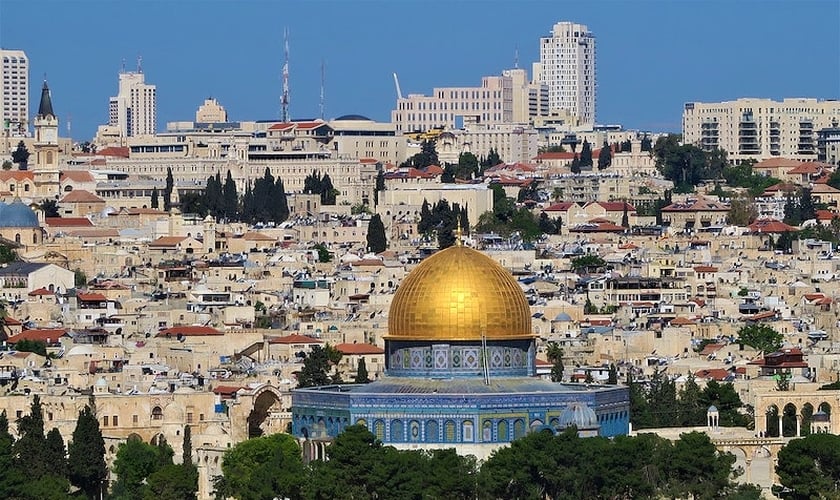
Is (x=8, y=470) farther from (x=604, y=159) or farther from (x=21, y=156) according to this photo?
(x=21, y=156)

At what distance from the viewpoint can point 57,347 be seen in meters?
77.1

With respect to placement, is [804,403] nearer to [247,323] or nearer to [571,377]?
[571,377]

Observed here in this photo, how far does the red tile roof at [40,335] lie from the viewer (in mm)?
78312

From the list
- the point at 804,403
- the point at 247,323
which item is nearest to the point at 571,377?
the point at 804,403

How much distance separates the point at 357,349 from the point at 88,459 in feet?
65.7

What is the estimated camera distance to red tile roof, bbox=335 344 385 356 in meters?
73.3

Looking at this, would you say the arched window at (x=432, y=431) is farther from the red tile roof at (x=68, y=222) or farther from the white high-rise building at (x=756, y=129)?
the white high-rise building at (x=756, y=129)

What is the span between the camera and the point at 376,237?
106 metres

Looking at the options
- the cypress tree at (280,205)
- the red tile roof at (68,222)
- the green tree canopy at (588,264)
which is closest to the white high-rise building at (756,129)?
the cypress tree at (280,205)

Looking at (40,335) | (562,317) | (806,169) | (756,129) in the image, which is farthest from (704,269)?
(756,129)

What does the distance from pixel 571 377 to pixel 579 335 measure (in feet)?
44.0

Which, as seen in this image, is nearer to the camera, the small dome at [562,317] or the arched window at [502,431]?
the arched window at [502,431]

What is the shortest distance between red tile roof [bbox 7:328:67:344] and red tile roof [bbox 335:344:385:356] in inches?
292

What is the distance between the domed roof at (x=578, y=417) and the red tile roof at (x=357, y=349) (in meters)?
21.5
